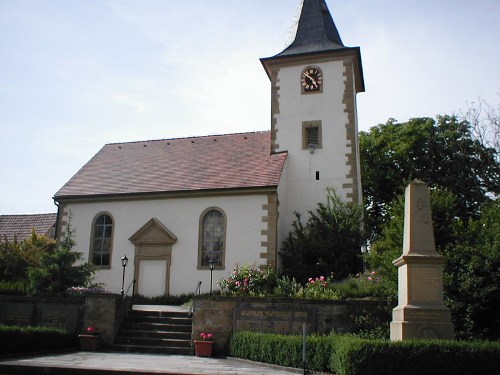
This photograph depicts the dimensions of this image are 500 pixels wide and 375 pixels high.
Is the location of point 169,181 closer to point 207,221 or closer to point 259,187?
point 207,221

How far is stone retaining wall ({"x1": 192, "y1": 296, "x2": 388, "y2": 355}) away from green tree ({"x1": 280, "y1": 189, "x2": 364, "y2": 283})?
6.57m

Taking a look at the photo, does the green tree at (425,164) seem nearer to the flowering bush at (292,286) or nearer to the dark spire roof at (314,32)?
the dark spire roof at (314,32)

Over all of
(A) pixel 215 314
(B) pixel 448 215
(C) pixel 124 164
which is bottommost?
(A) pixel 215 314

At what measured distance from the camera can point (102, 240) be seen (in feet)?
81.9

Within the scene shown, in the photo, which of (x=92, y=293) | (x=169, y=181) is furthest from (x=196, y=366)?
(x=169, y=181)

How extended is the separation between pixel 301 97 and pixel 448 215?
1048 centimetres

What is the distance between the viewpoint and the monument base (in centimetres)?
1152

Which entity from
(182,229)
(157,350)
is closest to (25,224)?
(182,229)

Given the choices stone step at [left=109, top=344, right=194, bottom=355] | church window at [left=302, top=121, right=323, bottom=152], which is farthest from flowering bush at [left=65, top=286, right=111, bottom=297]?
church window at [left=302, top=121, right=323, bottom=152]

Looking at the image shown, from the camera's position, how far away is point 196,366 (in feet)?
41.9

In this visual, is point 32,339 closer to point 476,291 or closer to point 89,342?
point 89,342

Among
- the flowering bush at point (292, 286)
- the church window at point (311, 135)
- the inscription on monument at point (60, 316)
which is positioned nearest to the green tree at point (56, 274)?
the inscription on monument at point (60, 316)

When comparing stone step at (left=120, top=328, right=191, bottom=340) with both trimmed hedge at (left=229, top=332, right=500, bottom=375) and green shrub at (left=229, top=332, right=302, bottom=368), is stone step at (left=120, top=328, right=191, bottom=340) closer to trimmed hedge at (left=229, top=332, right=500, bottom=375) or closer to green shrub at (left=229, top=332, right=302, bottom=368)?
green shrub at (left=229, top=332, right=302, bottom=368)

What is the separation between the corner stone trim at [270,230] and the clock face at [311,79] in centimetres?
660
